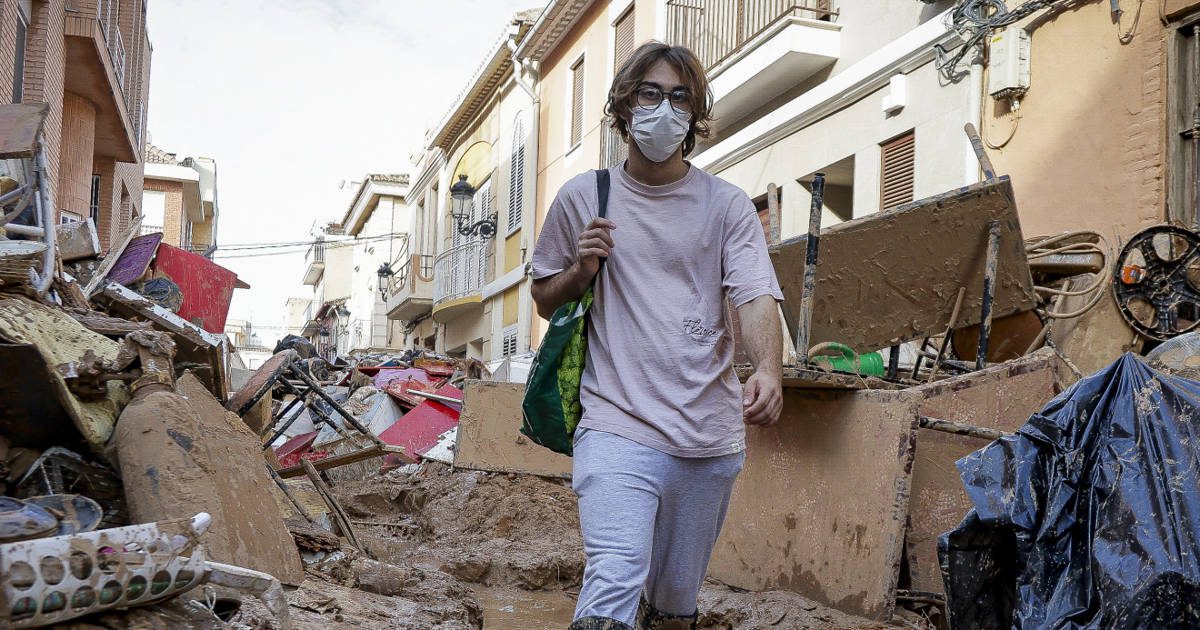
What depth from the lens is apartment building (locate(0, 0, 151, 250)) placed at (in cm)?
1229

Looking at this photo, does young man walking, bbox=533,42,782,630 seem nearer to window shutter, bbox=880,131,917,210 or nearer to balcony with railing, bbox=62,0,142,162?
window shutter, bbox=880,131,917,210

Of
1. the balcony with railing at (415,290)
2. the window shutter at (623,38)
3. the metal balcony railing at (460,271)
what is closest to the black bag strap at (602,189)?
the window shutter at (623,38)

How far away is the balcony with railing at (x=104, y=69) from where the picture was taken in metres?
13.9

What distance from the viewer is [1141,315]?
6.88 m

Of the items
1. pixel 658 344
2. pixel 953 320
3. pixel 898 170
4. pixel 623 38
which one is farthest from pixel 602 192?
pixel 623 38

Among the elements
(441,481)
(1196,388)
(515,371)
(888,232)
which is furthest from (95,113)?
(1196,388)

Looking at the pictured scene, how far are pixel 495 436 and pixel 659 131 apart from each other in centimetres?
585

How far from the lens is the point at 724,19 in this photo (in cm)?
1455

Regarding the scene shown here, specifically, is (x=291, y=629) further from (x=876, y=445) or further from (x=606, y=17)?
(x=606, y=17)

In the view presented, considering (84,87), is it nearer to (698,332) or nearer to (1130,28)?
(1130,28)

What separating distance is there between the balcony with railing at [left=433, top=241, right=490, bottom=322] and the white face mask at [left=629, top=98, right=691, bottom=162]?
2325 centimetres

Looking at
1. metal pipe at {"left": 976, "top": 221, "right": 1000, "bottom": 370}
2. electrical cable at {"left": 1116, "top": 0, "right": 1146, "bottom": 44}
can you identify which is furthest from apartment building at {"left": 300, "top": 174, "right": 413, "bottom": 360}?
metal pipe at {"left": 976, "top": 221, "right": 1000, "bottom": 370}

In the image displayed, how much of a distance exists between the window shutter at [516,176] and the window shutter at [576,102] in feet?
9.09

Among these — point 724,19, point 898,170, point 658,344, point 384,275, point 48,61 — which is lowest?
point 658,344
